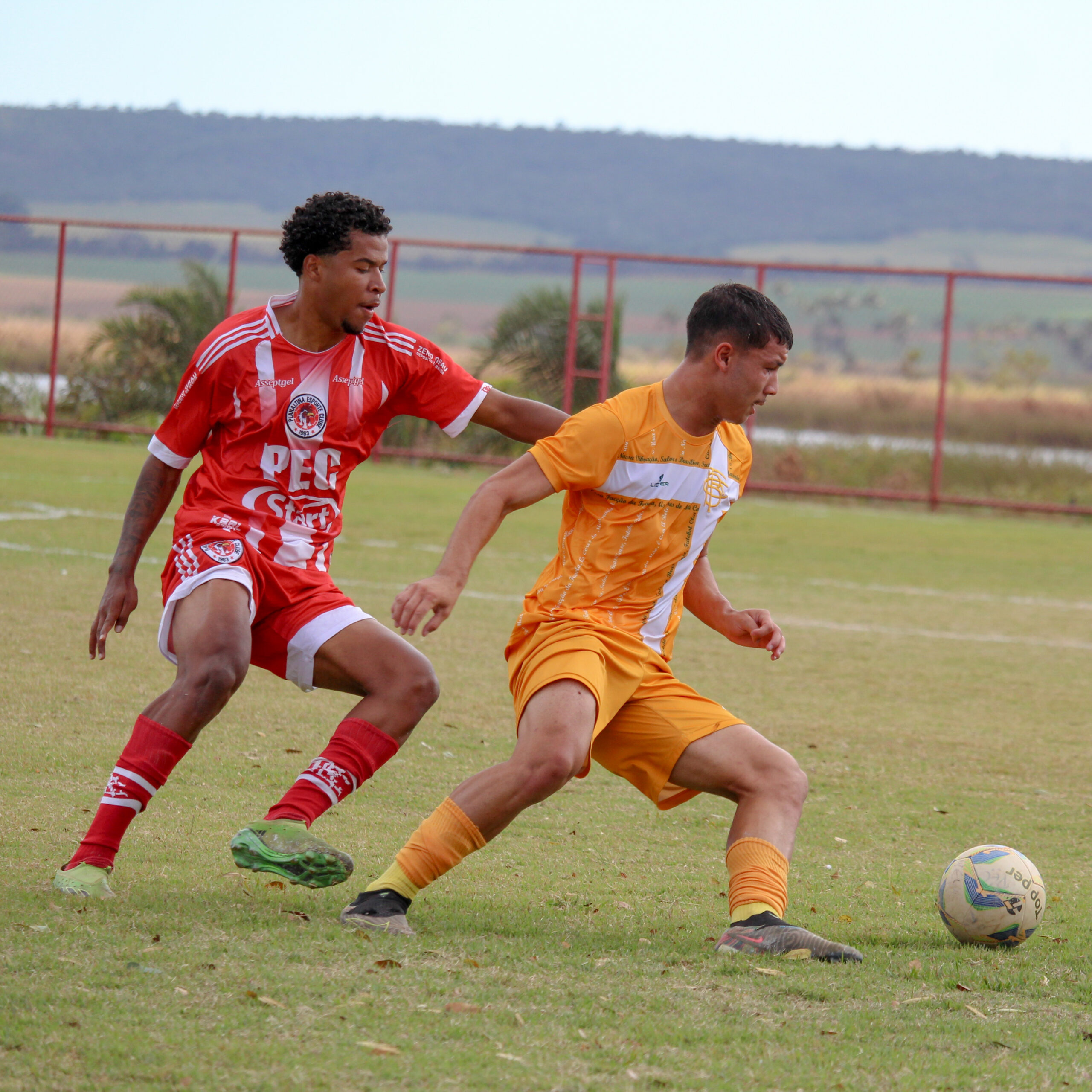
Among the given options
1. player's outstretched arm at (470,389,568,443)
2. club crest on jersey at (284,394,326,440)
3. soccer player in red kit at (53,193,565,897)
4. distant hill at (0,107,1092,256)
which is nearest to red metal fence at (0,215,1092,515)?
player's outstretched arm at (470,389,568,443)

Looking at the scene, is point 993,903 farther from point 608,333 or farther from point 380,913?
point 608,333

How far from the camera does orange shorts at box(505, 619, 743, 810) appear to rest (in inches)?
150

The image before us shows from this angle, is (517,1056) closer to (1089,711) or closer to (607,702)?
(607,702)

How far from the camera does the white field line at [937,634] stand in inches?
368

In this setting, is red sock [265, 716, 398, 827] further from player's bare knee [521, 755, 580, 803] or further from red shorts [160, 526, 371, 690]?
player's bare knee [521, 755, 580, 803]

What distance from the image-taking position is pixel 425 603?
3.50 meters

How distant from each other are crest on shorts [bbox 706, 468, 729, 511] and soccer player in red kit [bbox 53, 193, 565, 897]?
1.83 feet

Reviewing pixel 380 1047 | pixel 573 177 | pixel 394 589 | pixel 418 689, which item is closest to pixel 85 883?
pixel 418 689

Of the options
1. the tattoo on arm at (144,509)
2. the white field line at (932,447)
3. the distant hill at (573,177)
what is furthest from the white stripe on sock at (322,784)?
the distant hill at (573,177)

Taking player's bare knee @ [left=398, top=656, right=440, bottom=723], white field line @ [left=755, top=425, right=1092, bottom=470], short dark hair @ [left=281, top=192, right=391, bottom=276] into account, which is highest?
white field line @ [left=755, top=425, right=1092, bottom=470]

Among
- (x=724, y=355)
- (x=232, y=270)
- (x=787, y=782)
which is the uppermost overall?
(x=232, y=270)

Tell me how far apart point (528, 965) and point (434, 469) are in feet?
57.4

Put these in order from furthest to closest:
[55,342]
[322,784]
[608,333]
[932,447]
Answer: [55,342] → [932,447] → [608,333] → [322,784]

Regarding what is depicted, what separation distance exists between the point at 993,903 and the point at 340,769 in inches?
66.5
